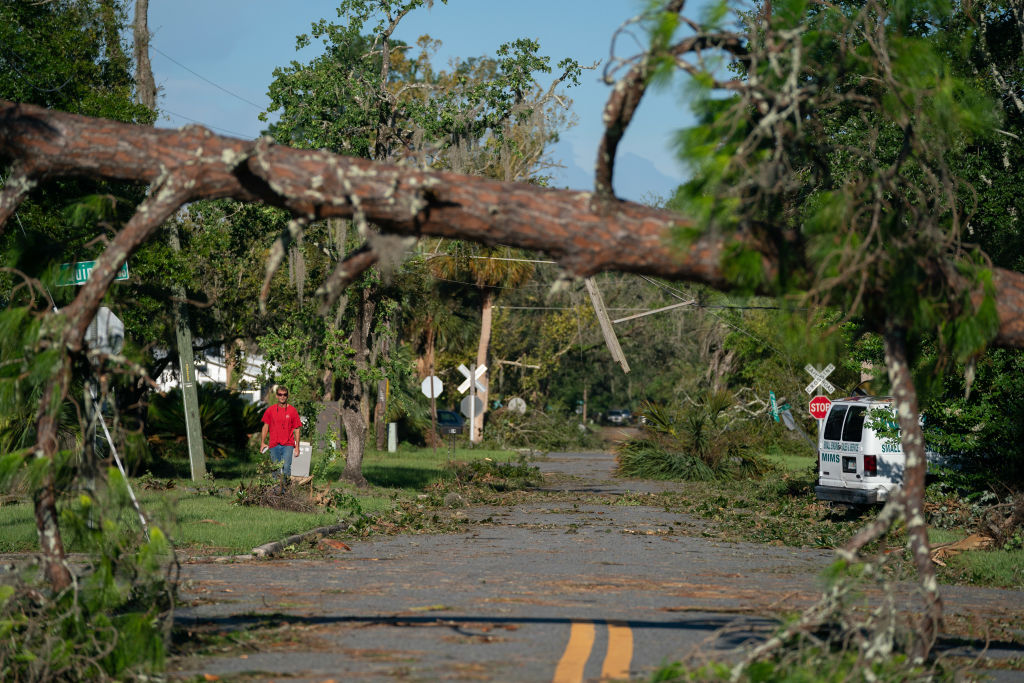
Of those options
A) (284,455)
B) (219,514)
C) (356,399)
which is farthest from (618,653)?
(356,399)

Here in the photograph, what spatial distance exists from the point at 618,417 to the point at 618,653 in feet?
300

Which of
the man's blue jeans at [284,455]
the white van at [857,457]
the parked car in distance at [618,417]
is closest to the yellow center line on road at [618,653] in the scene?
the white van at [857,457]

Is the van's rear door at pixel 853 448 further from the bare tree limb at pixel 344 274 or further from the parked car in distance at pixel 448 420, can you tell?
the parked car in distance at pixel 448 420

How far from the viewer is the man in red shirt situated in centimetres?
1798

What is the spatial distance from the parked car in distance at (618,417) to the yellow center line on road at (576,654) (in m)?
87.8

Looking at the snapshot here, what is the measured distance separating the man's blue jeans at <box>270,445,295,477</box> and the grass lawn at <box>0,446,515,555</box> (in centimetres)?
94

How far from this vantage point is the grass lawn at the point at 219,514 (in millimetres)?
12367

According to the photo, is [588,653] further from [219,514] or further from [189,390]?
[189,390]

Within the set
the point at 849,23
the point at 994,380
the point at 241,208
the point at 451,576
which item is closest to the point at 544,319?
the point at 241,208

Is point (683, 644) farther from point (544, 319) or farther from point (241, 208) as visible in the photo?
point (544, 319)

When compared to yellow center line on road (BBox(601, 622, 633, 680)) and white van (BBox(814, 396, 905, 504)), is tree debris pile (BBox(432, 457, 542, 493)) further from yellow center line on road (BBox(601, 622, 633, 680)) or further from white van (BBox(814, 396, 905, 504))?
yellow center line on road (BBox(601, 622, 633, 680))

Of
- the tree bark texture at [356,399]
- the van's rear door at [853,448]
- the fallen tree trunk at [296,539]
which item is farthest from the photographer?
the tree bark texture at [356,399]

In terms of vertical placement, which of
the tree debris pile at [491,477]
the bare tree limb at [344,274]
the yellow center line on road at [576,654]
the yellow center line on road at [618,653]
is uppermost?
the bare tree limb at [344,274]

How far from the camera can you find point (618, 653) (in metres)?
7.33
